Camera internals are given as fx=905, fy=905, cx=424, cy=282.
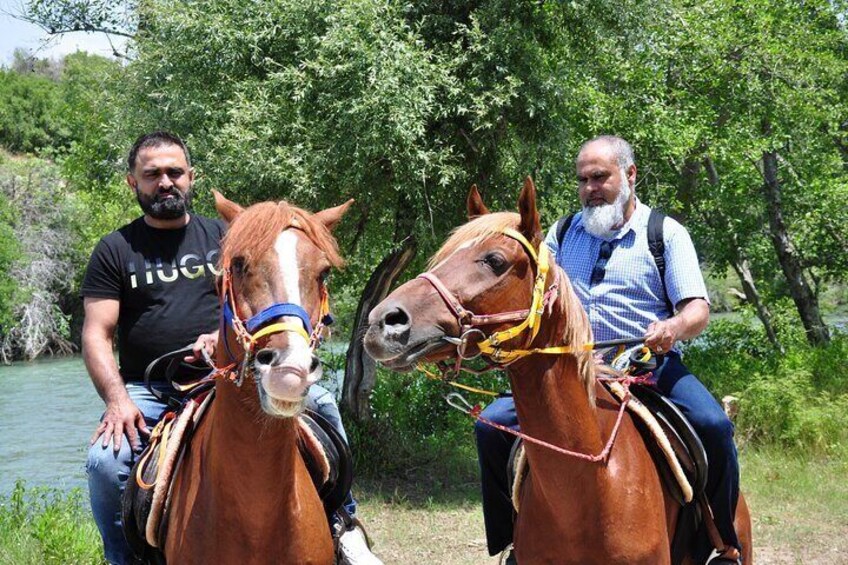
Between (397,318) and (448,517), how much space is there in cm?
666

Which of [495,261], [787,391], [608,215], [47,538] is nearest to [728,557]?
[608,215]

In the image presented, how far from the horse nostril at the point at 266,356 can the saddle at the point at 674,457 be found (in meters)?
1.60

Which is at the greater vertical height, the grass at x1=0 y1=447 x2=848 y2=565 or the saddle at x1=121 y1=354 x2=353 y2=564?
the saddle at x1=121 y1=354 x2=353 y2=564

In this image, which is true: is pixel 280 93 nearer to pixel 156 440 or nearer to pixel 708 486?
pixel 156 440

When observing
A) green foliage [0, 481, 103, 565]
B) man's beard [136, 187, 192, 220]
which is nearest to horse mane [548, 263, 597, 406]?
man's beard [136, 187, 192, 220]

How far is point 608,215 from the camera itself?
445 cm

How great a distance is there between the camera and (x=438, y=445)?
38.2 feet

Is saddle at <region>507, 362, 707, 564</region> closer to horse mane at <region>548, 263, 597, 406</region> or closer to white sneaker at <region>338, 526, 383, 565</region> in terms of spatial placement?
horse mane at <region>548, 263, 597, 406</region>

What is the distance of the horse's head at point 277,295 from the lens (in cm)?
309

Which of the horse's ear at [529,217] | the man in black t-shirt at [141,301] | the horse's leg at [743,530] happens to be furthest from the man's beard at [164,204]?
the horse's leg at [743,530]

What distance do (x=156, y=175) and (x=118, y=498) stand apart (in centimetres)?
161

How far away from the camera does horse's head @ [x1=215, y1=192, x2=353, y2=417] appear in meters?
3.09

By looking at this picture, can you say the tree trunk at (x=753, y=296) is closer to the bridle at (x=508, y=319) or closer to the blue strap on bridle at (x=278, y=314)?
the bridle at (x=508, y=319)

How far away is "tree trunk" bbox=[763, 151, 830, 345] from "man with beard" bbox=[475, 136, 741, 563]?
34.4 ft
